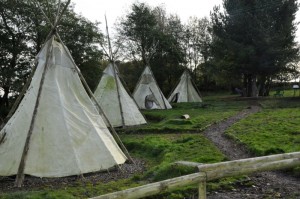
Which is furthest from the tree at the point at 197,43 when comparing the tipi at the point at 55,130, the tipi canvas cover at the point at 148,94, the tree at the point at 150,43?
the tipi at the point at 55,130

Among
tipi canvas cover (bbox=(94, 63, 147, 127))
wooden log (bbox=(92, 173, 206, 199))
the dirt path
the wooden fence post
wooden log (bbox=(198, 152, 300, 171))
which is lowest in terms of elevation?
the dirt path

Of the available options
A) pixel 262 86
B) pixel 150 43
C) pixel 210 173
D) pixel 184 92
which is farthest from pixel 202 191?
pixel 150 43

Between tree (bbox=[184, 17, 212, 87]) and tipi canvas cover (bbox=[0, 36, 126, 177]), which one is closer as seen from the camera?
tipi canvas cover (bbox=[0, 36, 126, 177])

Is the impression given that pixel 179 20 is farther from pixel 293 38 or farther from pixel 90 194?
pixel 90 194

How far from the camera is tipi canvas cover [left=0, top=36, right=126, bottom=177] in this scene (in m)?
9.87

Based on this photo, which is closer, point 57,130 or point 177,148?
point 57,130

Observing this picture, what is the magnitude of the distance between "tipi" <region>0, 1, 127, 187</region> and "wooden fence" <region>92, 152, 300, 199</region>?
183 inches

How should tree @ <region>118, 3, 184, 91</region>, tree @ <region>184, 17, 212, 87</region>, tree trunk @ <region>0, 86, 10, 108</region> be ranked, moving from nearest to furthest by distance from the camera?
1. tree trunk @ <region>0, 86, 10, 108</region>
2. tree @ <region>118, 3, 184, 91</region>
3. tree @ <region>184, 17, 212, 87</region>

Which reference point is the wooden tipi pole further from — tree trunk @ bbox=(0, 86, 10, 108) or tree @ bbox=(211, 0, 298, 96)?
tree @ bbox=(211, 0, 298, 96)

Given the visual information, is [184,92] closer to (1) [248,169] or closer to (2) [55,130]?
(2) [55,130]

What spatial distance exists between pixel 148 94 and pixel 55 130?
1987 cm

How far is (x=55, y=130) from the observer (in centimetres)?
1038

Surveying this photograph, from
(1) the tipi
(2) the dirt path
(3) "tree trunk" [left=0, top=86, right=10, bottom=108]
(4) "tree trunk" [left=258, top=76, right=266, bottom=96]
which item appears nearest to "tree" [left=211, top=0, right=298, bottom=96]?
(4) "tree trunk" [left=258, top=76, right=266, bottom=96]

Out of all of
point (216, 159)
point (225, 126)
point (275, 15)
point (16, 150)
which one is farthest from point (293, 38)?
point (16, 150)
